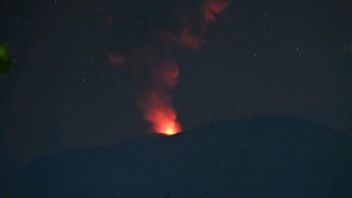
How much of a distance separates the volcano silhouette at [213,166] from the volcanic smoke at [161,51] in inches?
25.9

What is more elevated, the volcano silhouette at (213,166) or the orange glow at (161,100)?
the orange glow at (161,100)

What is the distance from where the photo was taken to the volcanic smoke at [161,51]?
8.97 m

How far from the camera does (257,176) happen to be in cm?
840

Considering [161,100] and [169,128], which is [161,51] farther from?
[169,128]

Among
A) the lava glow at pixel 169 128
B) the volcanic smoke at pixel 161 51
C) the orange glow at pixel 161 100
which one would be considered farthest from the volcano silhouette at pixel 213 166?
the volcanic smoke at pixel 161 51

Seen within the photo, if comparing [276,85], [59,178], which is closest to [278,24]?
[276,85]

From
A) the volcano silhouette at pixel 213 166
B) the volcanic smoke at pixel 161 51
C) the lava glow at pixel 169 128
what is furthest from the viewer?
the lava glow at pixel 169 128

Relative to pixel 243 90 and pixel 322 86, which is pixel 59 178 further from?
pixel 322 86

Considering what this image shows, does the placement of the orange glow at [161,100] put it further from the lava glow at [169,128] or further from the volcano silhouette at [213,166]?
the volcano silhouette at [213,166]

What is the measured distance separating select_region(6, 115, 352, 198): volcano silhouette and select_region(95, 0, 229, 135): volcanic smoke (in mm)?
659

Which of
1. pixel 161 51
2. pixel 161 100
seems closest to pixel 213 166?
pixel 161 100

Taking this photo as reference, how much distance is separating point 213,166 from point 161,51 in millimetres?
2805

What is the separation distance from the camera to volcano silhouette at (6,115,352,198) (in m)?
8.36

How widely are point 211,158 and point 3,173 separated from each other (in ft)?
15.1
